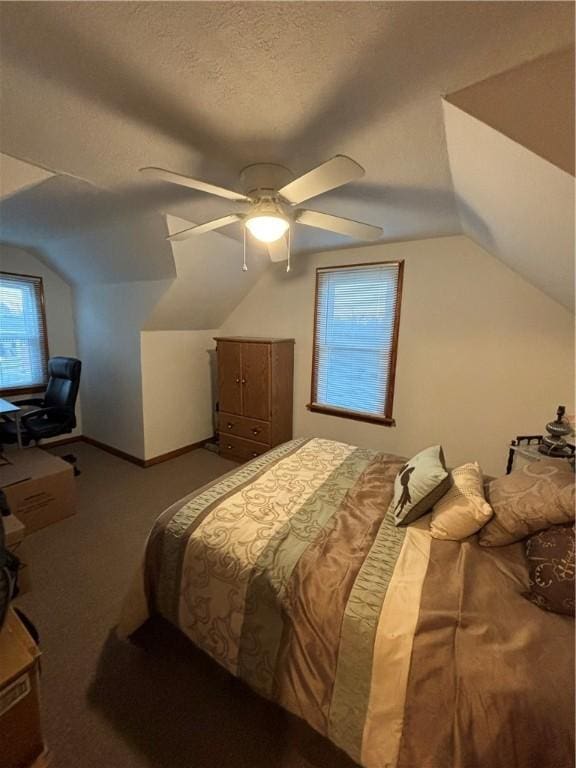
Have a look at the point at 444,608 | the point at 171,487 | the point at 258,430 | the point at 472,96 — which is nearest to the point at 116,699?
the point at 444,608

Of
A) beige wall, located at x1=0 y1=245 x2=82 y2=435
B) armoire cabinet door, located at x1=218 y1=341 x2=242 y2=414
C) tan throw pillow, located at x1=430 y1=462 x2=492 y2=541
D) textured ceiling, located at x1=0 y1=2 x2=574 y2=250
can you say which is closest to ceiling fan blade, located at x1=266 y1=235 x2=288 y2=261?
textured ceiling, located at x1=0 y1=2 x2=574 y2=250

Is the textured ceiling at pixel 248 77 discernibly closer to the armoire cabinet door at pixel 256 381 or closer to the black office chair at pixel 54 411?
the armoire cabinet door at pixel 256 381

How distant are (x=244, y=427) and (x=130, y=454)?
54.4 inches

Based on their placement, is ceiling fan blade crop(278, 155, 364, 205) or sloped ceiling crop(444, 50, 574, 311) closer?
sloped ceiling crop(444, 50, 574, 311)

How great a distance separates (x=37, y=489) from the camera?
7.73 ft

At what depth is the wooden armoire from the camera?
3371 millimetres

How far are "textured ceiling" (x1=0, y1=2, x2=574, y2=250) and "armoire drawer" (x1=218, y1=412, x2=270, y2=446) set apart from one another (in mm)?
2400

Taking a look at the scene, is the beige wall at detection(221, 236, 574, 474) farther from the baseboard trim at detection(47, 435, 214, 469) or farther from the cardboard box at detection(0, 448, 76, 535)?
the cardboard box at detection(0, 448, 76, 535)

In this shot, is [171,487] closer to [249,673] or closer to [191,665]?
[191,665]

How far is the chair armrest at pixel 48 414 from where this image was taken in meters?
3.02

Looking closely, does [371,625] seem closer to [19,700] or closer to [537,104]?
[19,700]

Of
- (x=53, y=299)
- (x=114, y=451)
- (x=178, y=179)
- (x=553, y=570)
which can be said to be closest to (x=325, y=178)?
(x=178, y=179)

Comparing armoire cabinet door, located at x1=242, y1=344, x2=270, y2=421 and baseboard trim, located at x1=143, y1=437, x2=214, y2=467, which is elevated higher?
armoire cabinet door, located at x1=242, y1=344, x2=270, y2=421

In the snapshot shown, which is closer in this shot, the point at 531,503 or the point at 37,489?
the point at 531,503
